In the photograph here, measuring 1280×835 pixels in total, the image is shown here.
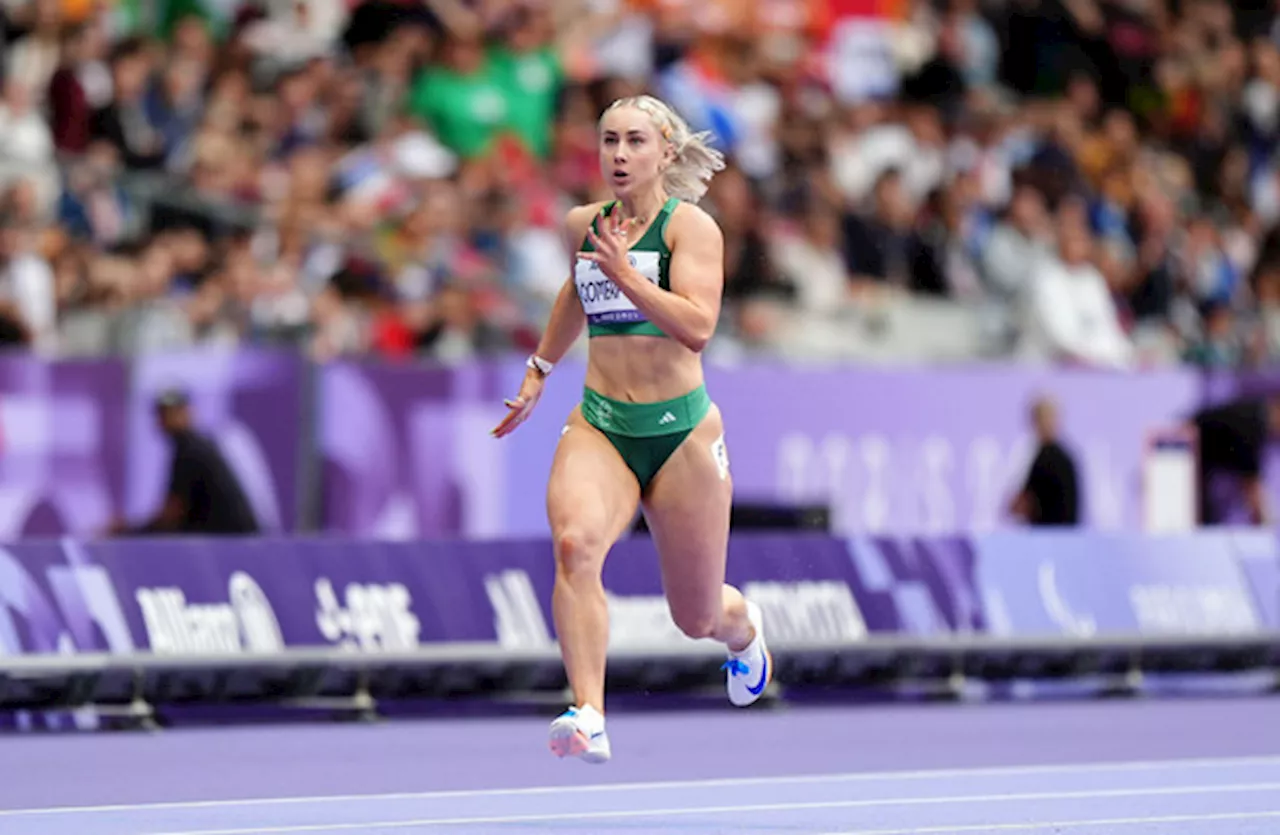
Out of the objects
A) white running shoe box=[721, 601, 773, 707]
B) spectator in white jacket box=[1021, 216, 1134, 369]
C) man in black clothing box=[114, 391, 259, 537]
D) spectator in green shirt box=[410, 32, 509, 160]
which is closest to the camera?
white running shoe box=[721, 601, 773, 707]

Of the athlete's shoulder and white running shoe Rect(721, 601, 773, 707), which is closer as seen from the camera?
the athlete's shoulder

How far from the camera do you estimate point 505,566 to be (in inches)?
578

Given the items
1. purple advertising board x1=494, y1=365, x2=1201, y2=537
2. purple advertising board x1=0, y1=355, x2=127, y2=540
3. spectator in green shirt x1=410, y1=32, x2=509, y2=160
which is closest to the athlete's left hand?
purple advertising board x1=0, y1=355, x2=127, y2=540

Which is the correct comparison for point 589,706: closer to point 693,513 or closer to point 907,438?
point 693,513

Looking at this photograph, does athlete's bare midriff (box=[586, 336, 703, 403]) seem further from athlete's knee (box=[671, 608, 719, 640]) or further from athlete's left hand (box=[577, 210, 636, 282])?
athlete's knee (box=[671, 608, 719, 640])

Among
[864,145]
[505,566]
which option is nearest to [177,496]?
[505,566]

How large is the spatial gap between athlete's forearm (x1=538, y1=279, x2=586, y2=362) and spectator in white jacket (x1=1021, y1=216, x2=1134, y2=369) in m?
11.2

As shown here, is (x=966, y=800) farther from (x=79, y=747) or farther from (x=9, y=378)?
(x=9, y=378)

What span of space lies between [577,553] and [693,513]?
0.66m

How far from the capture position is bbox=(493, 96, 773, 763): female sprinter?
904cm

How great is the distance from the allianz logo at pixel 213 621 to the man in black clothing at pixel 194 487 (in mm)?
2030

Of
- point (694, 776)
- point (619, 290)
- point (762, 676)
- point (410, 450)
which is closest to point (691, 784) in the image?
point (694, 776)

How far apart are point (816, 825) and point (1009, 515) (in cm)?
1002

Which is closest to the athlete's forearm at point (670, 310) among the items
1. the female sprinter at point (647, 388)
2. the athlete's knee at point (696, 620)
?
the female sprinter at point (647, 388)
